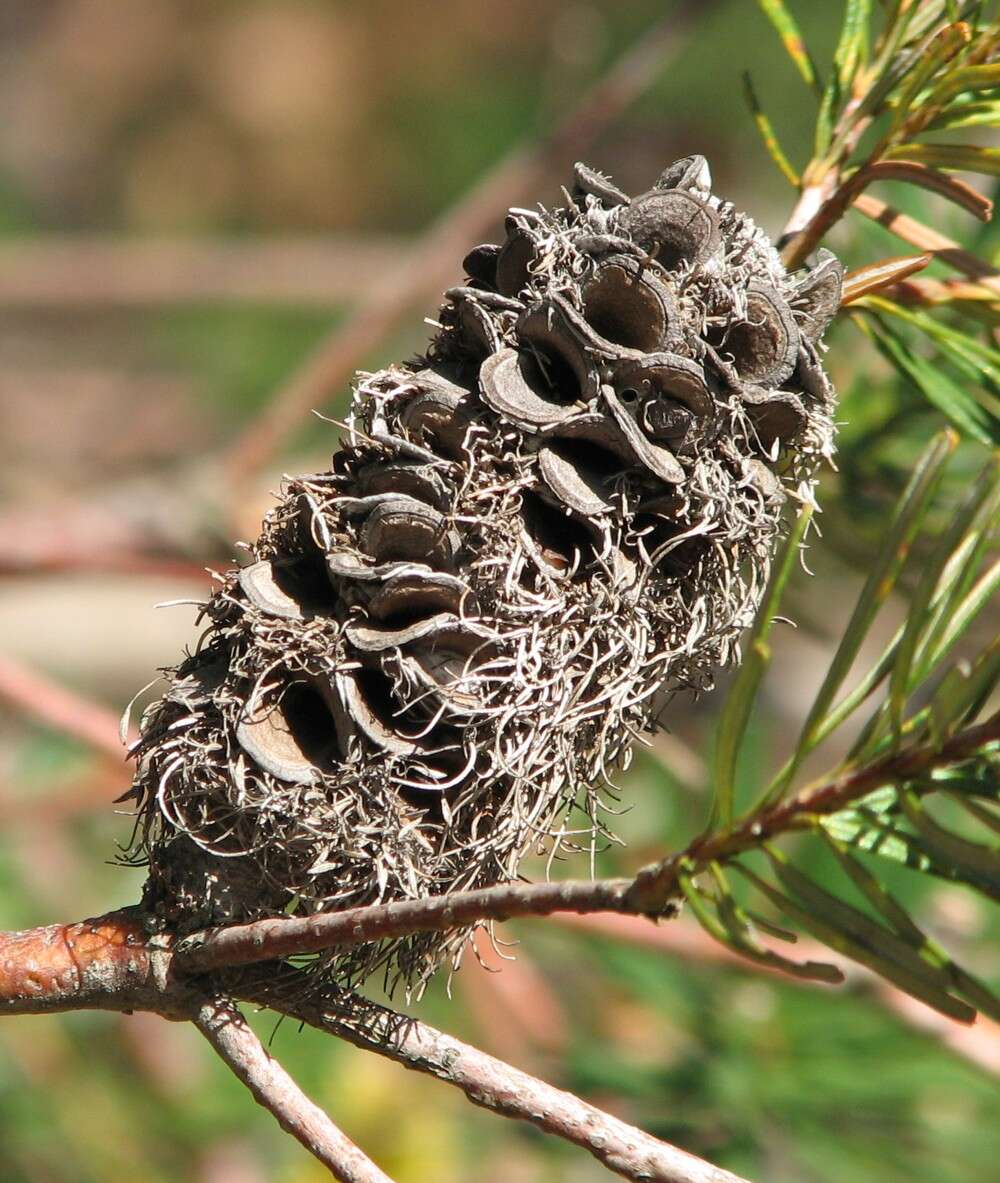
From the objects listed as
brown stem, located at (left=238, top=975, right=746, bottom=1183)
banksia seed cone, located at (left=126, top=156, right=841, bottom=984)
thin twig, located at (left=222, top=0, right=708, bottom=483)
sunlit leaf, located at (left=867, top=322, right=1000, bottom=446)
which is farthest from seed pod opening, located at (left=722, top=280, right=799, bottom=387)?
thin twig, located at (left=222, top=0, right=708, bottom=483)

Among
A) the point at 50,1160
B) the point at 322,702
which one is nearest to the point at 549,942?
the point at 50,1160

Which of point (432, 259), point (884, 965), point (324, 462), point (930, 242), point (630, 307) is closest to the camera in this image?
point (884, 965)

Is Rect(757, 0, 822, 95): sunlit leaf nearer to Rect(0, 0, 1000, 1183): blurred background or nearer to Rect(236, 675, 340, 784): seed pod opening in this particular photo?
Rect(0, 0, 1000, 1183): blurred background

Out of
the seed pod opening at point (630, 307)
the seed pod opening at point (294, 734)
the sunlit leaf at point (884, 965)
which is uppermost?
the seed pod opening at point (630, 307)

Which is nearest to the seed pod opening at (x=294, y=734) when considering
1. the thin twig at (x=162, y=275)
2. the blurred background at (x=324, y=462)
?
the blurred background at (x=324, y=462)

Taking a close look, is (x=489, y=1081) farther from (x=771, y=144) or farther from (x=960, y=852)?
(x=771, y=144)

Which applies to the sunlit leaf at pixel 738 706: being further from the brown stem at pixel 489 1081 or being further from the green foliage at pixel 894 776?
the brown stem at pixel 489 1081

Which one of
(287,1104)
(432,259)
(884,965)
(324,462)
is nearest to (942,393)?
(884,965)

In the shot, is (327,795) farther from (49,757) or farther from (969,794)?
(49,757)
